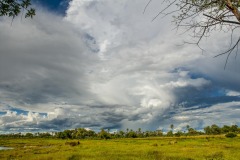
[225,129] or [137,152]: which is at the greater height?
[225,129]

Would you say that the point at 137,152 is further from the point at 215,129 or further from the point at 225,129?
the point at 215,129

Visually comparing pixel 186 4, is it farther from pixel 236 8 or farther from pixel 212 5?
pixel 236 8

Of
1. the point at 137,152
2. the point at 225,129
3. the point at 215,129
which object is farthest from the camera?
the point at 215,129

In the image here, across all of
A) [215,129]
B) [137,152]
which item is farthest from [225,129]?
[137,152]

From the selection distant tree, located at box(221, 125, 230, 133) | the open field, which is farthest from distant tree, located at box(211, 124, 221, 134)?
the open field

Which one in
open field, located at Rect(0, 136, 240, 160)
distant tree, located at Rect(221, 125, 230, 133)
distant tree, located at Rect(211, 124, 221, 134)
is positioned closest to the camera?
open field, located at Rect(0, 136, 240, 160)

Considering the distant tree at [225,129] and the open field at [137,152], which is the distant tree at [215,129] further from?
the open field at [137,152]

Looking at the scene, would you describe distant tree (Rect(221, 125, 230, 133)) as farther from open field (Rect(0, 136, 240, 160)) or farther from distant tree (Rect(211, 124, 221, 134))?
open field (Rect(0, 136, 240, 160))

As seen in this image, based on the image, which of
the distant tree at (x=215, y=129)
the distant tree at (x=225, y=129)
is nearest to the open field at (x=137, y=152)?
the distant tree at (x=225, y=129)

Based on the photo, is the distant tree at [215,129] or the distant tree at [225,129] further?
the distant tree at [215,129]

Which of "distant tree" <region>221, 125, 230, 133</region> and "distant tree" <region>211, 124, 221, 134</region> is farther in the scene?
"distant tree" <region>211, 124, 221, 134</region>

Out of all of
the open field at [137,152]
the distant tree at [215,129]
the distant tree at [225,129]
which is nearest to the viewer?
the open field at [137,152]

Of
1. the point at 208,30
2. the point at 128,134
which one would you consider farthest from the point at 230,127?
the point at 208,30

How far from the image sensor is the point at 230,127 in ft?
567
